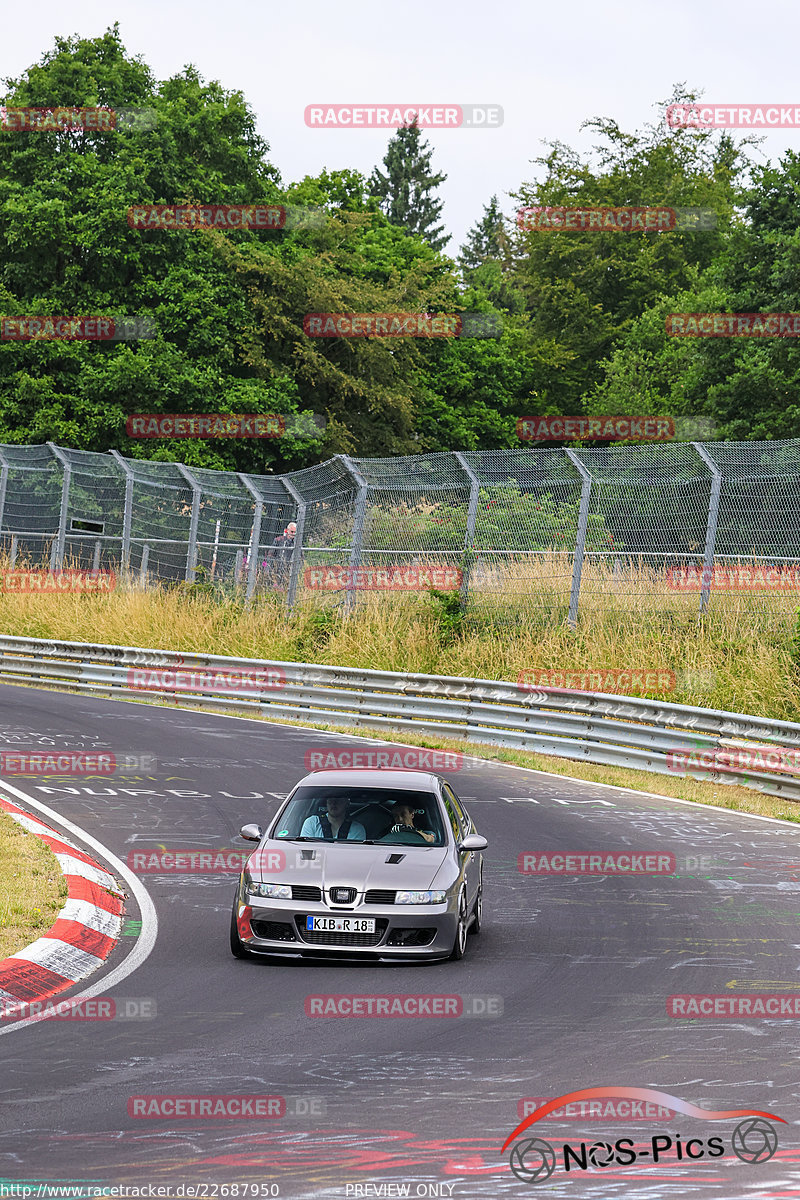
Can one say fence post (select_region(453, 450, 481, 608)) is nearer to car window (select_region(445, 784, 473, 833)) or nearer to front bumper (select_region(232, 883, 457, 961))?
car window (select_region(445, 784, 473, 833))

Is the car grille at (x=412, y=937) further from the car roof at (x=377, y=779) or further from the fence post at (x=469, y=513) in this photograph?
the fence post at (x=469, y=513)

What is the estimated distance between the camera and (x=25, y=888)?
426 inches

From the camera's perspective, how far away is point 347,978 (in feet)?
30.3

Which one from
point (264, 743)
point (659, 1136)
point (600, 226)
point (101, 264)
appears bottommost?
point (264, 743)

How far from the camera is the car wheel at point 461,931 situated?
378 inches

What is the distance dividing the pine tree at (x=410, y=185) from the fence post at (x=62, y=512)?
7830 cm

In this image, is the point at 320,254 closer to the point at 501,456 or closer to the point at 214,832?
the point at 501,456

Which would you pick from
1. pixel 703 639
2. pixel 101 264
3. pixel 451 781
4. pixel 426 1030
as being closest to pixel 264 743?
pixel 451 781

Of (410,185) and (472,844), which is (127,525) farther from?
(410,185)

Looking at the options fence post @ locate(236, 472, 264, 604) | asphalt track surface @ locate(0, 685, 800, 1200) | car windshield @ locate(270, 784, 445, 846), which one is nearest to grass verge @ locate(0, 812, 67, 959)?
asphalt track surface @ locate(0, 685, 800, 1200)

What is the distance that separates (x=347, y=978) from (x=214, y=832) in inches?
206

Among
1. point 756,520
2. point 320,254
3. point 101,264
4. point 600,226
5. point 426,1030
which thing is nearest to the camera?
point 426,1030

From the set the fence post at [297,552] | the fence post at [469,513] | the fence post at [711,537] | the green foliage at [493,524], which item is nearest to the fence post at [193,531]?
the fence post at [297,552]

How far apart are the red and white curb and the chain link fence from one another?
1149cm
